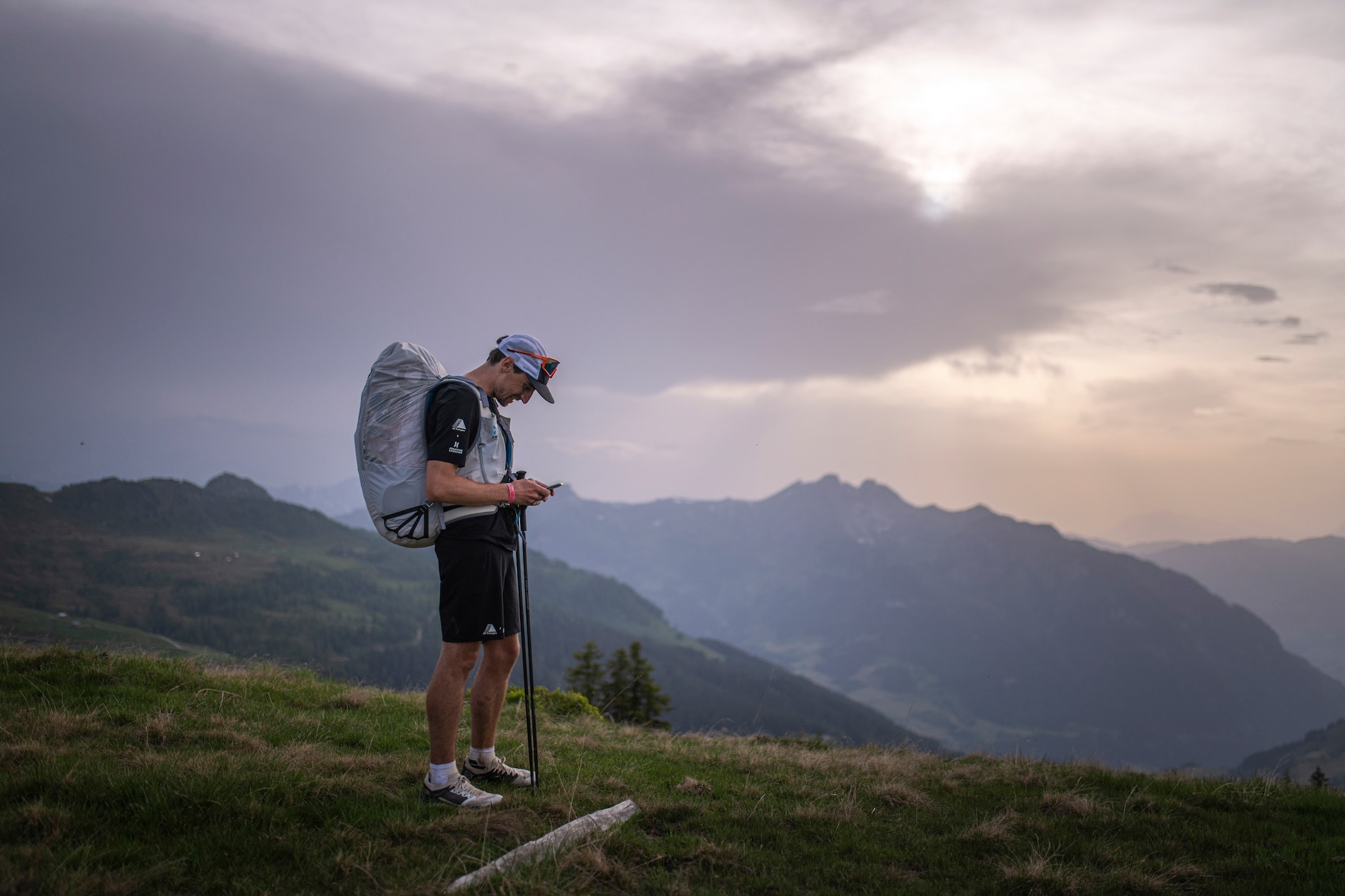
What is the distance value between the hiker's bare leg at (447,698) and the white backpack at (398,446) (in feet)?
2.90

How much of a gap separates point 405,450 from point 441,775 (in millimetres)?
2507

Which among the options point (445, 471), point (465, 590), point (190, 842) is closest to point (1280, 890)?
point (465, 590)

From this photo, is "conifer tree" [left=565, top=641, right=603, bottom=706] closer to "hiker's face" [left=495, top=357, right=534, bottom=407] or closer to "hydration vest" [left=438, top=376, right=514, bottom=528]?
"hydration vest" [left=438, top=376, right=514, bottom=528]

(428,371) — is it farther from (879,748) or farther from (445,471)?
(879,748)

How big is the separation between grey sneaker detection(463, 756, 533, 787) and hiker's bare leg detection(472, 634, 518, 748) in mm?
185

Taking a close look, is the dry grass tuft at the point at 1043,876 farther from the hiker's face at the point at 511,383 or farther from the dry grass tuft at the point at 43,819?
the dry grass tuft at the point at 43,819

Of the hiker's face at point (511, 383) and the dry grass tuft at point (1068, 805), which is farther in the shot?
the dry grass tuft at point (1068, 805)

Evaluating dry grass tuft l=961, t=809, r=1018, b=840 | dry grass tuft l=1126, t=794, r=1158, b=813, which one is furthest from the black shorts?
dry grass tuft l=1126, t=794, r=1158, b=813

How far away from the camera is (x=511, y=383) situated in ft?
19.2

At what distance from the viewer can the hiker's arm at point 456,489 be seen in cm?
531

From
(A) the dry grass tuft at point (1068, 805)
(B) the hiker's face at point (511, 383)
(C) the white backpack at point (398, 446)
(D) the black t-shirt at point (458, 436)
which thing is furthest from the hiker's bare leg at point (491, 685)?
(A) the dry grass tuft at point (1068, 805)

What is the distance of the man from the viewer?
5418 mm

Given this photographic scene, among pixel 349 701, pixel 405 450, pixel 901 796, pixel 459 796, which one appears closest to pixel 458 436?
pixel 405 450

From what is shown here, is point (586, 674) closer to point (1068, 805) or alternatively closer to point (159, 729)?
point (159, 729)
